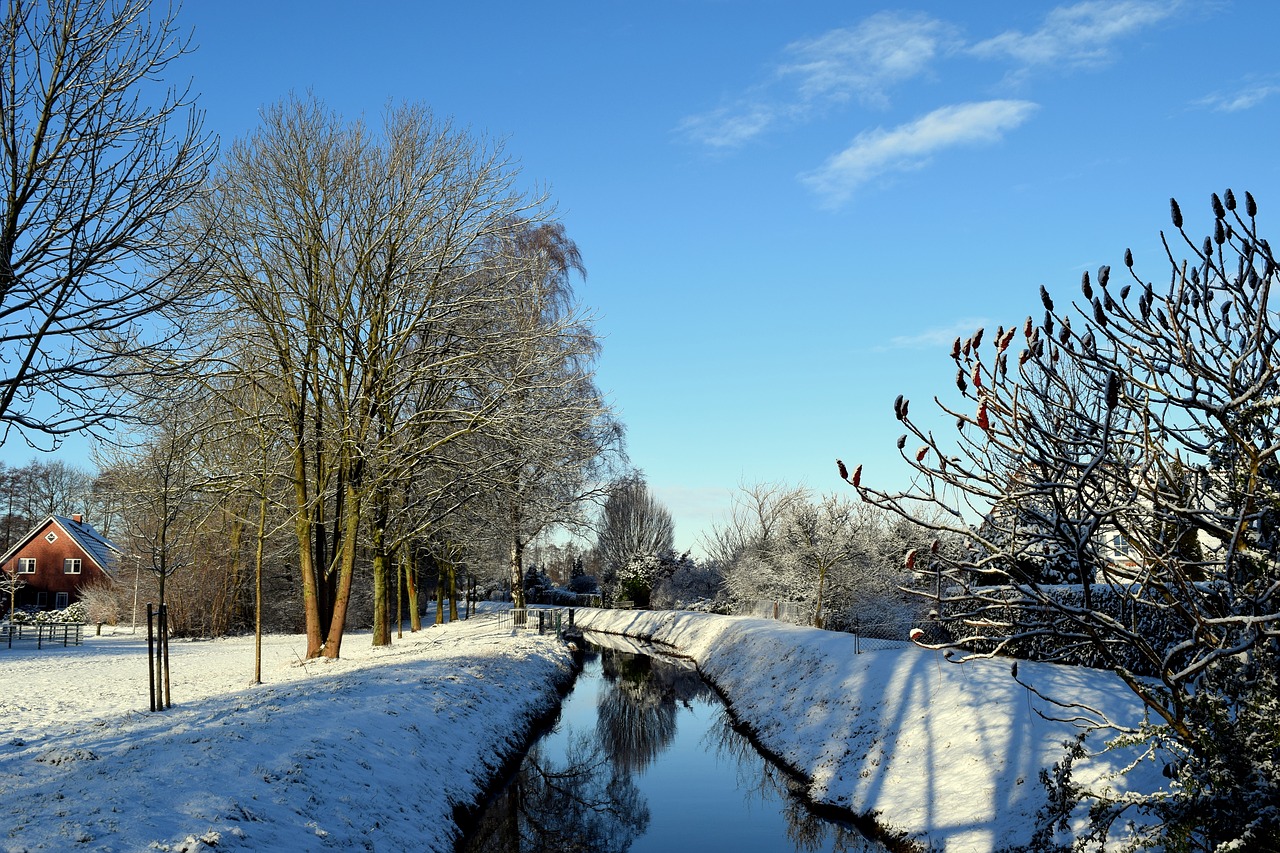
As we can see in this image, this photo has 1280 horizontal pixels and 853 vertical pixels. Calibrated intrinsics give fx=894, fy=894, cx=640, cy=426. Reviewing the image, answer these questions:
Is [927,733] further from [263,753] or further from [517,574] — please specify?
[517,574]

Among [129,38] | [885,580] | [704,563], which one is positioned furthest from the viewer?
Result: [704,563]

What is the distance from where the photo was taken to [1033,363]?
6.59 meters

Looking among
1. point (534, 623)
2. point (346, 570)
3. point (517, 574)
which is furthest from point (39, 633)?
point (517, 574)

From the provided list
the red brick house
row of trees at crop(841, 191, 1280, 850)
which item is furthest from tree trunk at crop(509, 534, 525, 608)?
row of trees at crop(841, 191, 1280, 850)

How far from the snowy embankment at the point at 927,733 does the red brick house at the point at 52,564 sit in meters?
44.7

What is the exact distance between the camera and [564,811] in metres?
12.9

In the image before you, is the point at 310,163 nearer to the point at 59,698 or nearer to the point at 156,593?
the point at 59,698

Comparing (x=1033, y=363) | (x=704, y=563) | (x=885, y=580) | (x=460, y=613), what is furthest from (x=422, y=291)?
(x=704, y=563)

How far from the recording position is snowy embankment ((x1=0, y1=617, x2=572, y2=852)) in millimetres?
7588

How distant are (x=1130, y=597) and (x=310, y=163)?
62.0 feet

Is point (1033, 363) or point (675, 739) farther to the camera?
point (675, 739)

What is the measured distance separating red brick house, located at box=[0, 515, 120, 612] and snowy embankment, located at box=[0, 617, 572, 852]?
34.3 m

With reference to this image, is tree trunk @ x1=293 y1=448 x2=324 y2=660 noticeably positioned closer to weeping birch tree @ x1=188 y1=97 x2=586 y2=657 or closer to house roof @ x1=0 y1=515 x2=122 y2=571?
weeping birch tree @ x1=188 y1=97 x2=586 y2=657

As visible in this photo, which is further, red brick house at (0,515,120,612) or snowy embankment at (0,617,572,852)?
red brick house at (0,515,120,612)
